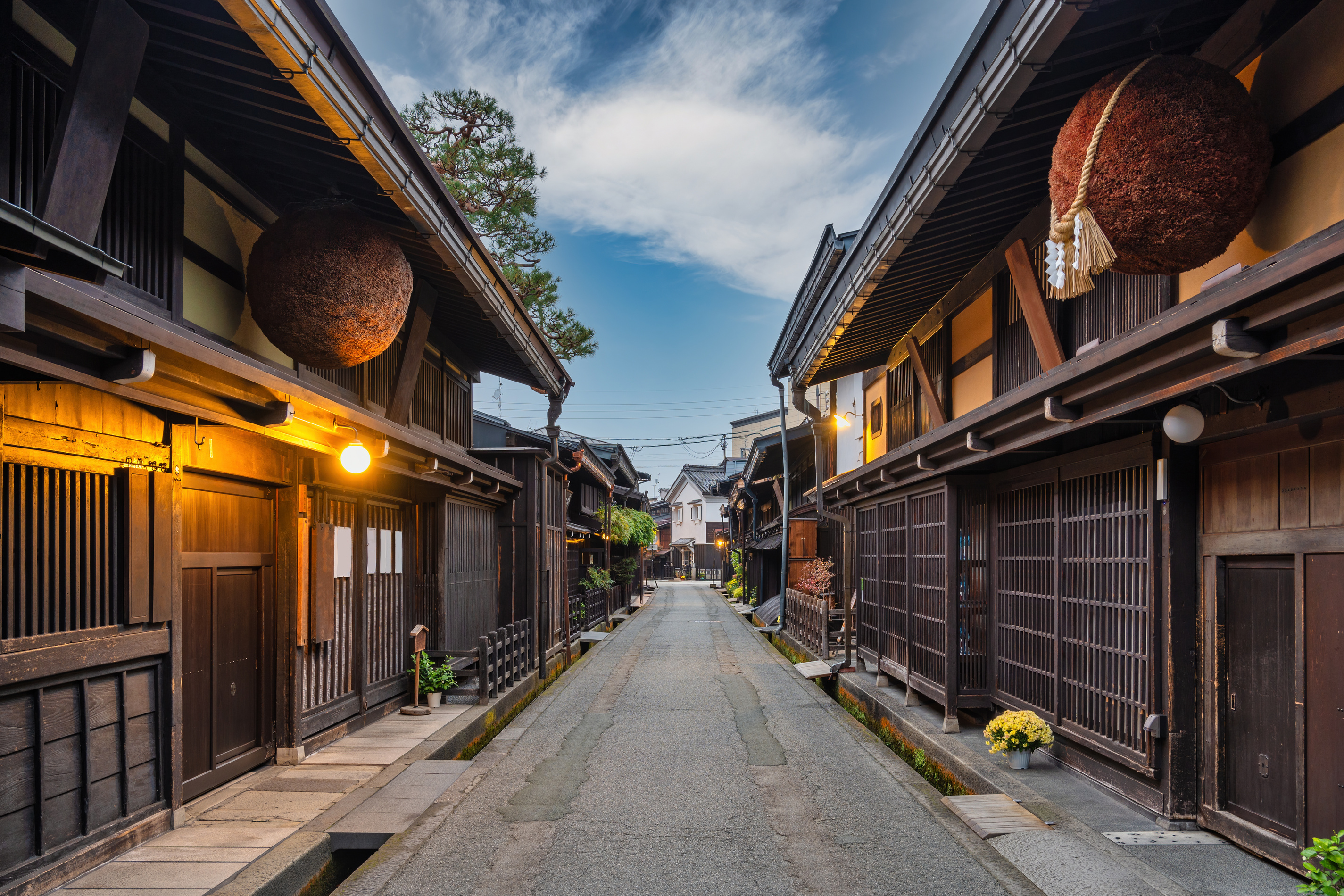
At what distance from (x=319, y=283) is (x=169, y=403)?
5.28 ft

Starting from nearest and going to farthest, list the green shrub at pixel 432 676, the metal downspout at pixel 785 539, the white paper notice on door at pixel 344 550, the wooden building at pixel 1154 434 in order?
the wooden building at pixel 1154 434
the white paper notice on door at pixel 344 550
the green shrub at pixel 432 676
the metal downspout at pixel 785 539

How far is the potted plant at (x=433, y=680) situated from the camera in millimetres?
12633

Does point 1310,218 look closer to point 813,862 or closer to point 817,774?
point 813,862

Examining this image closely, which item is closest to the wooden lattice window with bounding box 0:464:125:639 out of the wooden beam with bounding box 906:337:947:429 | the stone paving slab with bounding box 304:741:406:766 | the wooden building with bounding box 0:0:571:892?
the wooden building with bounding box 0:0:571:892

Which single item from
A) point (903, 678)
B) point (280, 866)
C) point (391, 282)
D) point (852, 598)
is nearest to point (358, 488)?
point (391, 282)

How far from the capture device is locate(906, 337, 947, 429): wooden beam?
1191 centimetres

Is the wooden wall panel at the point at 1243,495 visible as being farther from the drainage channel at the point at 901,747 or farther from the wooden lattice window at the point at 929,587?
the wooden lattice window at the point at 929,587

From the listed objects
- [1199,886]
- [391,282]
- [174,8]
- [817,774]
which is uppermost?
[174,8]

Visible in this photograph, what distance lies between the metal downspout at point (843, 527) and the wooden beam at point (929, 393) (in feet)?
10.9

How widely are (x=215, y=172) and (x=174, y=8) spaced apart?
8.54 ft

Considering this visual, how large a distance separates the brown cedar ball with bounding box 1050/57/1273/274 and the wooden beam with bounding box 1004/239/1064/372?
8.92ft

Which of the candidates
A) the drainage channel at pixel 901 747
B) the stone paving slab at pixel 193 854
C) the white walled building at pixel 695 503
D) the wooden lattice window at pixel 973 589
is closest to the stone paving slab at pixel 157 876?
the stone paving slab at pixel 193 854

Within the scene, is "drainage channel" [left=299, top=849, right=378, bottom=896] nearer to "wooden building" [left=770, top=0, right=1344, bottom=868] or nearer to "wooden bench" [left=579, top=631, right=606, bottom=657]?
"wooden building" [left=770, top=0, right=1344, bottom=868]

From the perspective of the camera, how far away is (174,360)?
5.45 metres
